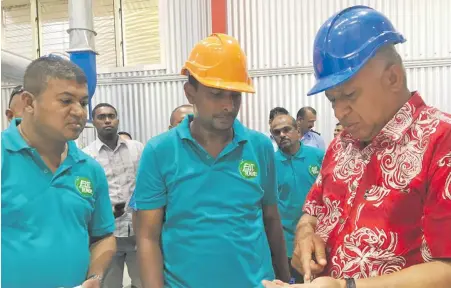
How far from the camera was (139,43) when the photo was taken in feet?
21.7

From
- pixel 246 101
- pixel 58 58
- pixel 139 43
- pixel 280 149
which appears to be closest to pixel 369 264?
pixel 58 58

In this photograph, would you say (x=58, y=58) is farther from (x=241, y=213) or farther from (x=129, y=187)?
(x=129, y=187)

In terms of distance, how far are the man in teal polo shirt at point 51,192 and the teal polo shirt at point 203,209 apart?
243 mm

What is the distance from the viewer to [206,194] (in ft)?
5.46

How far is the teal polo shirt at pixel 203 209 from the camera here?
164 centimetres

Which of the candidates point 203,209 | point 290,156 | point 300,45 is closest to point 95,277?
point 203,209

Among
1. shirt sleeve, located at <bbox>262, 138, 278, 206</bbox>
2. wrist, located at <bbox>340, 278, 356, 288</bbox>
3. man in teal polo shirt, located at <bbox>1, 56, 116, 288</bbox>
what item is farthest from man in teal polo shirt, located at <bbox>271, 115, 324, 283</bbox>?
wrist, located at <bbox>340, 278, 356, 288</bbox>

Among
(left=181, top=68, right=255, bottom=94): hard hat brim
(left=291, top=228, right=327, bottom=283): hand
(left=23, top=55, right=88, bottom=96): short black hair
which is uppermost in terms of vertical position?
(left=23, top=55, right=88, bottom=96): short black hair

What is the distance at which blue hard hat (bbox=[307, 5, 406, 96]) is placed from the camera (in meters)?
1.05

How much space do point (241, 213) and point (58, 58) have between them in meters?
0.98

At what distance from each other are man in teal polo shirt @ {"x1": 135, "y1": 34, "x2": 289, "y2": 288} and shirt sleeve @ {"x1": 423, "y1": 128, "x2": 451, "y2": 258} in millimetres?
835

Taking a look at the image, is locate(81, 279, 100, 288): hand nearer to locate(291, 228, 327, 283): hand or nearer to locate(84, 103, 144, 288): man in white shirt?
locate(291, 228, 327, 283): hand

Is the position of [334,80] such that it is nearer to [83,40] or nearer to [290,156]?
[290,156]

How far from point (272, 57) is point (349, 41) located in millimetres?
5185
